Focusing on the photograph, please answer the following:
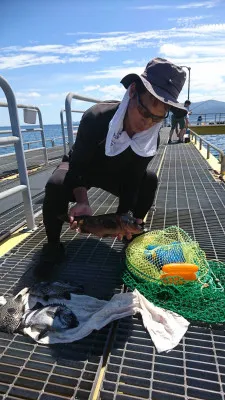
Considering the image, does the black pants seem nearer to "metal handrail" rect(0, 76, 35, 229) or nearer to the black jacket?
the black jacket

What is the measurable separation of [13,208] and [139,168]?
2.92 m

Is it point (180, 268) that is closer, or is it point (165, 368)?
point (165, 368)

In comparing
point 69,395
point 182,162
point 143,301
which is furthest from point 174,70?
point 182,162

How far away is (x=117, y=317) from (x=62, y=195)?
1173 mm

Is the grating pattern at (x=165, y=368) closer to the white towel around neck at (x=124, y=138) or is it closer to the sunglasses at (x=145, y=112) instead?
the white towel around neck at (x=124, y=138)

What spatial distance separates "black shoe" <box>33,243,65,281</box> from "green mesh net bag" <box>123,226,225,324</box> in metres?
0.64

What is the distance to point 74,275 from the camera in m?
2.46

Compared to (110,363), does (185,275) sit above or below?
above

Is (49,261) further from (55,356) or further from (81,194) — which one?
(55,356)

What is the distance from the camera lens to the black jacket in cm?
243

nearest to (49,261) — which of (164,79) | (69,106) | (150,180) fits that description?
(150,180)

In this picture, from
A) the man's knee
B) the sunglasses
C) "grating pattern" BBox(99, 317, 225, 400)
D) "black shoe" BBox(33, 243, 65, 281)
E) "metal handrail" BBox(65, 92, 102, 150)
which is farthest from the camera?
"metal handrail" BBox(65, 92, 102, 150)

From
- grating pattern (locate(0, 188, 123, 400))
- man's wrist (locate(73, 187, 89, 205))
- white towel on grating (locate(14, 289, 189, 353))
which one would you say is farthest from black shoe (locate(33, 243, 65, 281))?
man's wrist (locate(73, 187, 89, 205))

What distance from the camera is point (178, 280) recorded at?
2.23m
